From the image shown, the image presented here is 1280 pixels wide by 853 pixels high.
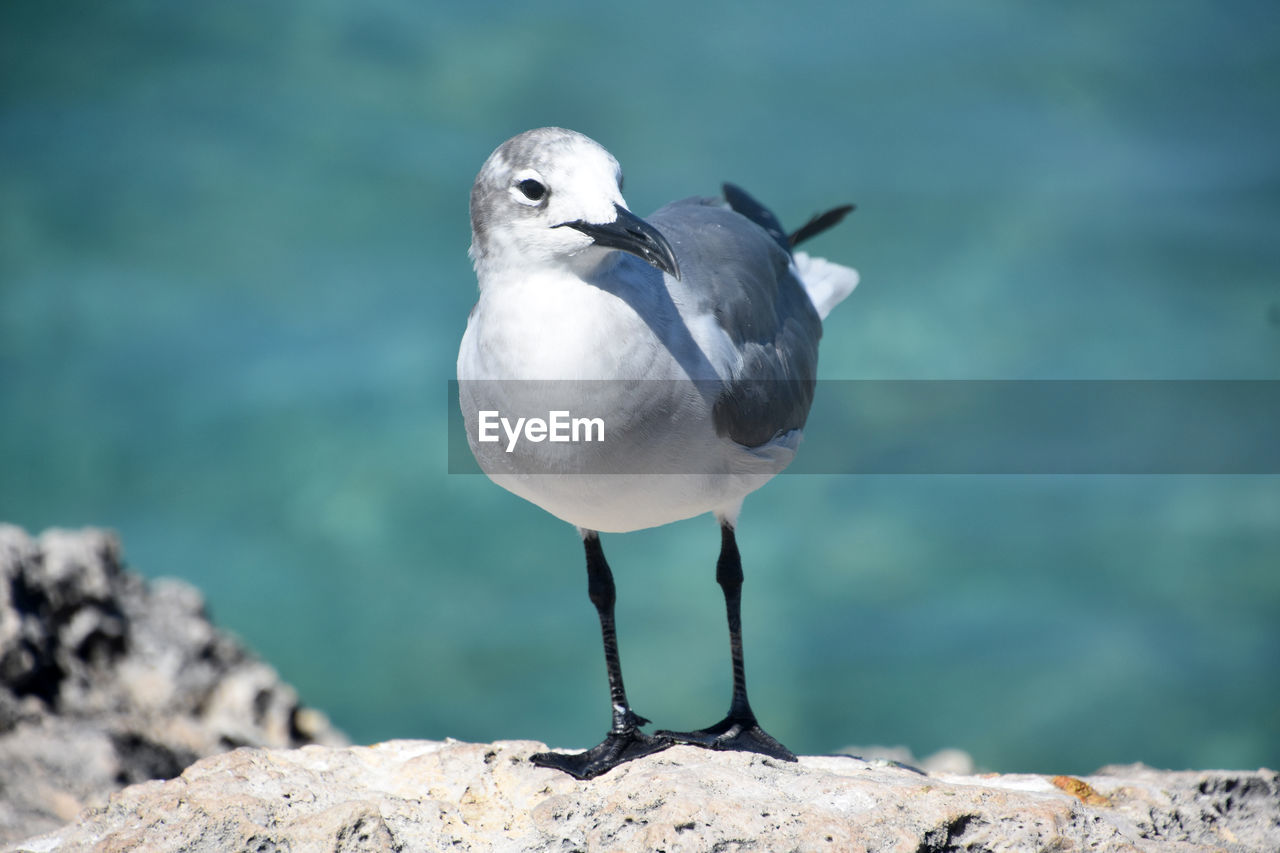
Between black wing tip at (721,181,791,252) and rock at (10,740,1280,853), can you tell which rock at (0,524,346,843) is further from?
black wing tip at (721,181,791,252)

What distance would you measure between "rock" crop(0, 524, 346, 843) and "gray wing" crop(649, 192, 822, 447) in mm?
2594

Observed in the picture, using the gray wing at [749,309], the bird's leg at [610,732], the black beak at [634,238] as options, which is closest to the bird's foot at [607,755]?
the bird's leg at [610,732]

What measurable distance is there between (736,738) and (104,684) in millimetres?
2618

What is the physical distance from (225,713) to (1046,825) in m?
3.41

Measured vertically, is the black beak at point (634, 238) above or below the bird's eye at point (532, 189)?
below

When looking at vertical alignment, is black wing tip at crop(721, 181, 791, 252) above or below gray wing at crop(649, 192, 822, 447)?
above

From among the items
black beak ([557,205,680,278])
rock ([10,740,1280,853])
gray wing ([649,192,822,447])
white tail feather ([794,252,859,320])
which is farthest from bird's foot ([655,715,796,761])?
white tail feather ([794,252,859,320])

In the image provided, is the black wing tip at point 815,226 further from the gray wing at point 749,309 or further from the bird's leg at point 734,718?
the bird's leg at point 734,718

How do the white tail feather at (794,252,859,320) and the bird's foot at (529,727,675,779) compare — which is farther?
the white tail feather at (794,252,859,320)

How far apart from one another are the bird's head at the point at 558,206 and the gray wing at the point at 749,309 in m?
0.49

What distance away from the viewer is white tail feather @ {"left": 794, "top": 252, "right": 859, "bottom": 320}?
5477 millimetres

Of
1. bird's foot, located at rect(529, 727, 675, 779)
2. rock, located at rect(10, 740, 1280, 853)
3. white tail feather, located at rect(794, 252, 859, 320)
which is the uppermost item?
white tail feather, located at rect(794, 252, 859, 320)

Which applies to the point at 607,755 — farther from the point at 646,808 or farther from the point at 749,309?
the point at 749,309

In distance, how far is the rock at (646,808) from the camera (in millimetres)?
3230
